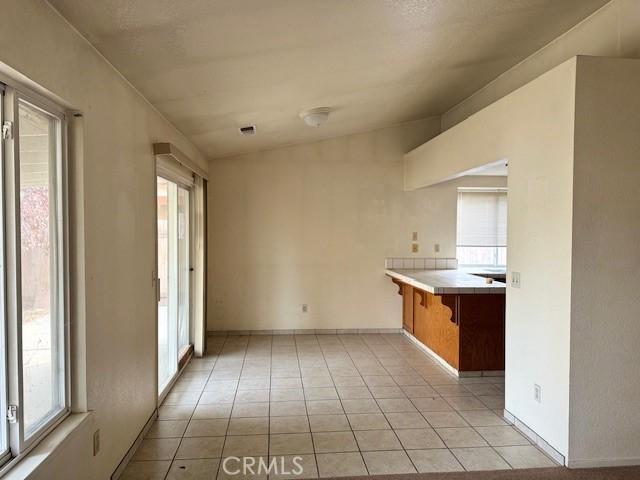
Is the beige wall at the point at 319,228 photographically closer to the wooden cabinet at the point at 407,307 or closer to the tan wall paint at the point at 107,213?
the wooden cabinet at the point at 407,307

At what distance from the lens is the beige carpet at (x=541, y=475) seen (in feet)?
8.20

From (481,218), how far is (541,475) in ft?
13.1

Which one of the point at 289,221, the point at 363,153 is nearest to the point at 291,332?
the point at 289,221

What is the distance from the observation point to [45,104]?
183cm

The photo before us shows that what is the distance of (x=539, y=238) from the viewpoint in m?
2.87

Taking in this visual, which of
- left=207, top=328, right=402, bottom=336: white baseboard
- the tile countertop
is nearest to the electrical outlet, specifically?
the tile countertop

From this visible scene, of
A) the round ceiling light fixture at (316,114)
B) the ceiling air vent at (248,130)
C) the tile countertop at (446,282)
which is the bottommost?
the tile countertop at (446,282)

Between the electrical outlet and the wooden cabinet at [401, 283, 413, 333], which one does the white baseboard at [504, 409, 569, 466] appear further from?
the electrical outlet

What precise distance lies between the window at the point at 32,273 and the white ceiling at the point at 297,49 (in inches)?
19.8

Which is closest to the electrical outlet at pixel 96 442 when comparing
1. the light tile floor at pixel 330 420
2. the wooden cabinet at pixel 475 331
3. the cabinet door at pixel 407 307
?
the light tile floor at pixel 330 420

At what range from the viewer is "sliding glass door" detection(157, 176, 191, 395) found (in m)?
3.92

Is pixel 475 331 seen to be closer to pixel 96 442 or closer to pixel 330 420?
pixel 330 420

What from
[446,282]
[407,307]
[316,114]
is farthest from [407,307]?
[316,114]

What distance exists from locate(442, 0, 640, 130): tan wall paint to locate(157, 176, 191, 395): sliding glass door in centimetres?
335
